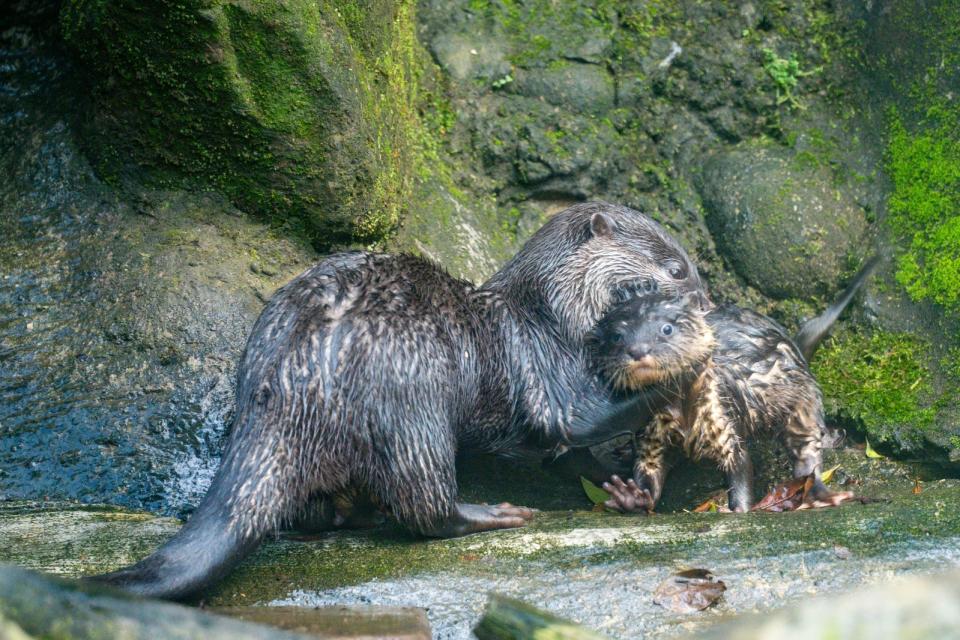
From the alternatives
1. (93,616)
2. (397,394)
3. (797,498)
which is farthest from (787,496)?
(93,616)

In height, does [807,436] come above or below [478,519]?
above

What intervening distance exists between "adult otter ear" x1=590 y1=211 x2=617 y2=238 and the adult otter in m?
0.10

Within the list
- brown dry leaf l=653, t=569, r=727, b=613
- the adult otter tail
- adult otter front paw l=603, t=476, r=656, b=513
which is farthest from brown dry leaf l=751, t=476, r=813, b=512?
the adult otter tail

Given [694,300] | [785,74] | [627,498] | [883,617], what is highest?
[785,74]

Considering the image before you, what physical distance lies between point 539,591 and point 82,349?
79.9 inches

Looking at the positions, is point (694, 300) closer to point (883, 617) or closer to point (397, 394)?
point (397, 394)

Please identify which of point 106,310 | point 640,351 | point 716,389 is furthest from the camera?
point 716,389

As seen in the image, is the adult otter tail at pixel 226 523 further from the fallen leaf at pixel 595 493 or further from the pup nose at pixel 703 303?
the pup nose at pixel 703 303

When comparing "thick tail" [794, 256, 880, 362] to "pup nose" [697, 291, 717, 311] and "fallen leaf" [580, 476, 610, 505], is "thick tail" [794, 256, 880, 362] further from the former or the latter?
"fallen leaf" [580, 476, 610, 505]

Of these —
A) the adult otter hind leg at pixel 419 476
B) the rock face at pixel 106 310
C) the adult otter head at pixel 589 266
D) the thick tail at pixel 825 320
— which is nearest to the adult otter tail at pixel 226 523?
the adult otter hind leg at pixel 419 476

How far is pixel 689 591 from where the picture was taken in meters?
2.77

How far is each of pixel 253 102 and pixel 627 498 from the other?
2098mm

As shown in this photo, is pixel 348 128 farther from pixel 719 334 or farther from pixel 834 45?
pixel 834 45

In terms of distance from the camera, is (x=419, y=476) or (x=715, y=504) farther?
(x=715, y=504)
